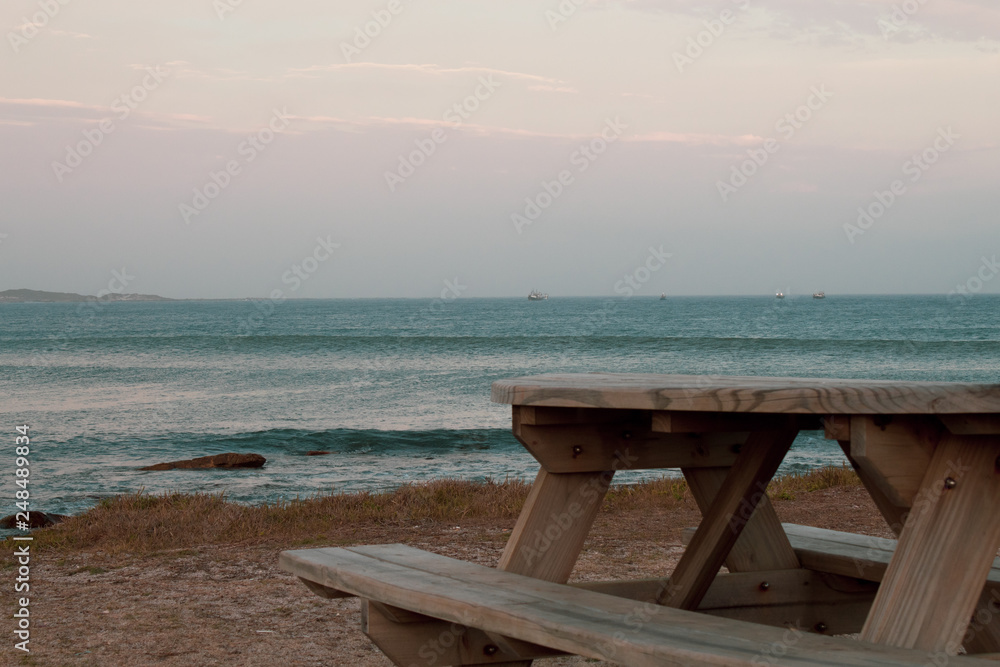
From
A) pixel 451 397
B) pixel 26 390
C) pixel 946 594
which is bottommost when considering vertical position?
pixel 26 390

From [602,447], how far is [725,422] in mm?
392

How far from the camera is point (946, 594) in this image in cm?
201

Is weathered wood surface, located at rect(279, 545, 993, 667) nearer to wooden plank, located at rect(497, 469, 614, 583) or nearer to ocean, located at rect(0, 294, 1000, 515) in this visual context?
wooden plank, located at rect(497, 469, 614, 583)

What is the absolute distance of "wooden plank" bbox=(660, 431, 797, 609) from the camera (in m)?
2.88

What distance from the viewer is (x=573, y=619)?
2.15m

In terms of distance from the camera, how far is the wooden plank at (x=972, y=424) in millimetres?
1945

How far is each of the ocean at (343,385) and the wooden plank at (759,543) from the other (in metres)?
8.11

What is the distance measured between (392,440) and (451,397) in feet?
25.8

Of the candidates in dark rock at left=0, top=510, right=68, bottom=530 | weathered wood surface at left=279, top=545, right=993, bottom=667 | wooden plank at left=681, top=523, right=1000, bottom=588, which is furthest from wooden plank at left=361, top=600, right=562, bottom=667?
dark rock at left=0, top=510, right=68, bottom=530

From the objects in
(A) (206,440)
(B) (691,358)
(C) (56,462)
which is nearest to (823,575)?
(C) (56,462)

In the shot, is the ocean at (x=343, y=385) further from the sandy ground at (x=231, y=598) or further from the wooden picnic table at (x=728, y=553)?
the wooden picnic table at (x=728, y=553)

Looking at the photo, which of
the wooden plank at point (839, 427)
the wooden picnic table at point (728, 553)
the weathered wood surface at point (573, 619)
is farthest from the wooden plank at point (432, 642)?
the wooden plank at point (839, 427)

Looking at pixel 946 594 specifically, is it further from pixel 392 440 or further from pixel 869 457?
pixel 392 440

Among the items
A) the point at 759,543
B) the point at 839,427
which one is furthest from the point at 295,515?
the point at 839,427
